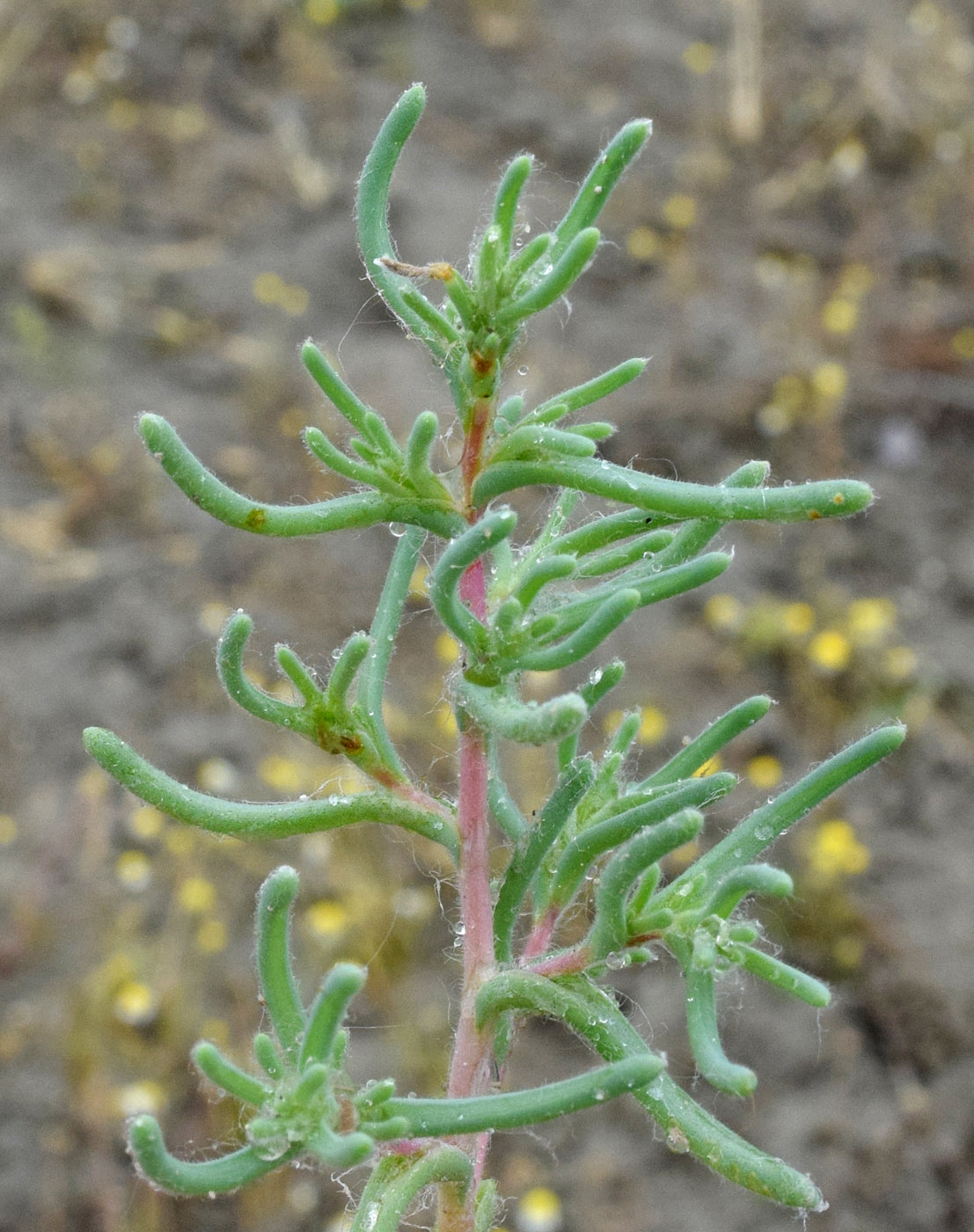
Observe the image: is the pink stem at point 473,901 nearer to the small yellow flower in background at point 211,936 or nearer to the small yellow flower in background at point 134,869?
the small yellow flower in background at point 211,936

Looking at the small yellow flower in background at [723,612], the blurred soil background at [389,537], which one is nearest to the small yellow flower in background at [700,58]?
the blurred soil background at [389,537]

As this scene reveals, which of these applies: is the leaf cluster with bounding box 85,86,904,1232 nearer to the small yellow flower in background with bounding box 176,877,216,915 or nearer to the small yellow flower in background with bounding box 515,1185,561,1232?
the small yellow flower in background with bounding box 515,1185,561,1232

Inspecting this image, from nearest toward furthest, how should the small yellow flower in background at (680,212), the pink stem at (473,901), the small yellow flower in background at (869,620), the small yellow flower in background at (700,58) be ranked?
the pink stem at (473,901)
the small yellow flower in background at (869,620)
the small yellow flower in background at (680,212)
the small yellow flower in background at (700,58)

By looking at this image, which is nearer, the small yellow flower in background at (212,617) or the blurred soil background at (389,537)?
the blurred soil background at (389,537)

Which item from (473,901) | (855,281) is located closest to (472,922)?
(473,901)

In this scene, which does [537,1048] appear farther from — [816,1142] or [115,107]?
[115,107]
